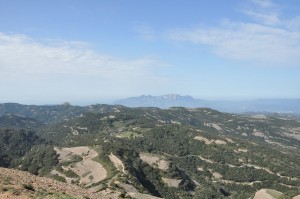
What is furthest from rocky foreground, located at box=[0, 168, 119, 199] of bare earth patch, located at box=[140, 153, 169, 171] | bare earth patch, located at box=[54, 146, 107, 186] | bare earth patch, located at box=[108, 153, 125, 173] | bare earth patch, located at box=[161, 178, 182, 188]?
bare earth patch, located at box=[140, 153, 169, 171]

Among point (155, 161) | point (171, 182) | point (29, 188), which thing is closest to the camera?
point (29, 188)

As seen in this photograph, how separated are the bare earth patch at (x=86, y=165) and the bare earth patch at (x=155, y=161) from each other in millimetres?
22979

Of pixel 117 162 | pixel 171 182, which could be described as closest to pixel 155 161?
pixel 171 182

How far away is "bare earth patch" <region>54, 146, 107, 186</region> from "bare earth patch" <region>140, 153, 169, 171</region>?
22979mm

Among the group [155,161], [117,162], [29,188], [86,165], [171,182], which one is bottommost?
[171,182]

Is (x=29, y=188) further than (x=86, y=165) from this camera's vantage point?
No

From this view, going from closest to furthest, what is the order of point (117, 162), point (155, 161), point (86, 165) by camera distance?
1. point (117, 162)
2. point (86, 165)
3. point (155, 161)

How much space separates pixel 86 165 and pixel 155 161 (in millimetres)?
37066

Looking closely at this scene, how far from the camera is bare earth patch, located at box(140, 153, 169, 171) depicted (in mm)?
151750

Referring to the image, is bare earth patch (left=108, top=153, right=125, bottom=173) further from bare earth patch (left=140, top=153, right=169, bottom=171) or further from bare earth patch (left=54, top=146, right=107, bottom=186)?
bare earth patch (left=140, top=153, right=169, bottom=171)

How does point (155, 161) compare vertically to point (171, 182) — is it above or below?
above

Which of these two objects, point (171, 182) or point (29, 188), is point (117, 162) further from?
point (29, 188)

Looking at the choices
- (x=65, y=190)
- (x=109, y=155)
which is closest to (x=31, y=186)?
(x=65, y=190)

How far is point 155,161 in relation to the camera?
15912cm
